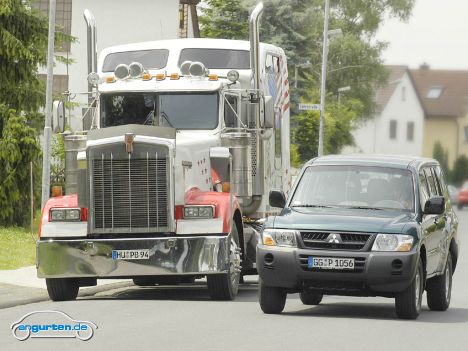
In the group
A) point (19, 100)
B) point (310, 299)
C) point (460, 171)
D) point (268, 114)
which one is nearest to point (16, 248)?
point (19, 100)

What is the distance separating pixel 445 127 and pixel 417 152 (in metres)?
12.7

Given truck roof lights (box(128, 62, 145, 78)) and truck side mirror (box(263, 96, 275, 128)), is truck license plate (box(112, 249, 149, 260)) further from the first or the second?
truck roof lights (box(128, 62, 145, 78))

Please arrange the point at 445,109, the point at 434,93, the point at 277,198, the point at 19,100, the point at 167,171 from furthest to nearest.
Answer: the point at 434,93, the point at 445,109, the point at 19,100, the point at 167,171, the point at 277,198

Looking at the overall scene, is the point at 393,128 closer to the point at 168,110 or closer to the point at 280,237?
the point at 168,110

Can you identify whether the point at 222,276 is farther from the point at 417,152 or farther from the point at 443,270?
the point at 417,152

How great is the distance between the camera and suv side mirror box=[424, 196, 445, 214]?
1596 centimetres

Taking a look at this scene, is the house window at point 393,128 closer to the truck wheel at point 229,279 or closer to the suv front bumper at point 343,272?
the truck wheel at point 229,279

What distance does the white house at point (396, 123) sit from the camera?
3999 inches

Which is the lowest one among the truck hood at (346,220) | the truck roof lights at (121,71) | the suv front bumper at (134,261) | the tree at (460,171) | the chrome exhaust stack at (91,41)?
the tree at (460,171)

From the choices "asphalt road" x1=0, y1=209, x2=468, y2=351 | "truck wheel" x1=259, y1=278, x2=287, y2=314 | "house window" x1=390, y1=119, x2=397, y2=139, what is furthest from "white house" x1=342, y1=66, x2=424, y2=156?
"truck wheel" x1=259, y1=278, x2=287, y2=314

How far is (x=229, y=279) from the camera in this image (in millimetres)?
18359

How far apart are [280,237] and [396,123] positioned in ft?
314

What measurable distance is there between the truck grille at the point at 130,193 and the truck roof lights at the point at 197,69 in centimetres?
231

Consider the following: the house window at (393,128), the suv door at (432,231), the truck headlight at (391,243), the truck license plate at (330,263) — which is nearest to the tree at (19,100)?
the suv door at (432,231)
